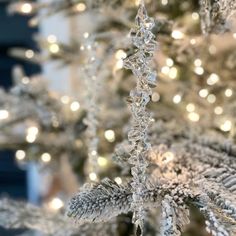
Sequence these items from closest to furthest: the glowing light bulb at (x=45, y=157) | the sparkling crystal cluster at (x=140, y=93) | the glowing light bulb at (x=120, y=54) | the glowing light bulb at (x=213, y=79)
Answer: the sparkling crystal cluster at (x=140, y=93) < the glowing light bulb at (x=120, y=54) < the glowing light bulb at (x=213, y=79) < the glowing light bulb at (x=45, y=157)

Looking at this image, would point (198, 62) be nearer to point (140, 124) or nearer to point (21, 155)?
point (140, 124)

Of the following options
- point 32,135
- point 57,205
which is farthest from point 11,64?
point 57,205

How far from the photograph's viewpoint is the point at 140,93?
62cm

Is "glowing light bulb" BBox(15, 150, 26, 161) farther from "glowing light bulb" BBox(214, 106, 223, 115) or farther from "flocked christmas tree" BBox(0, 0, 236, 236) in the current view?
"glowing light bulb" BBox(214, 106, 223, 115)

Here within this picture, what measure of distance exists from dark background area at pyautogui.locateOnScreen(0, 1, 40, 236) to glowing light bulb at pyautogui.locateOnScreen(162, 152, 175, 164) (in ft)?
4.00

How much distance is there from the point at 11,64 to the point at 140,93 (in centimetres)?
142

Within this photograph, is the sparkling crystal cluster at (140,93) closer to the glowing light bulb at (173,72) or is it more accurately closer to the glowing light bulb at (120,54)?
the glowing light bulb at (120,54)

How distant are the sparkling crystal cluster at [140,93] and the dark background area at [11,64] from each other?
1.32 meters

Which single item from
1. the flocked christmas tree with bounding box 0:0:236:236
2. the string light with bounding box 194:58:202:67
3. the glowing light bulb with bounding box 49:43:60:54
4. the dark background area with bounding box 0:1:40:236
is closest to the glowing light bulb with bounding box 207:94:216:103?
the flocked christmas tree with bounding box 0:0:236:236

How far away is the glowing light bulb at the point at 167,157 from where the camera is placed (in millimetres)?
740

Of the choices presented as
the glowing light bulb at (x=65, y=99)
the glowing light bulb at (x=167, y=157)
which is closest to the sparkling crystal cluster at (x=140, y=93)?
the glowing light bulb at (x=167, y=157)

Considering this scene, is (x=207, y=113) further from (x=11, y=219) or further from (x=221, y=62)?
(x=11, y=219)

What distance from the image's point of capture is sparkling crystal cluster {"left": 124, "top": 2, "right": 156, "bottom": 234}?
2.02 feet

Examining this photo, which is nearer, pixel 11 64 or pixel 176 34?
pixel 176 34
